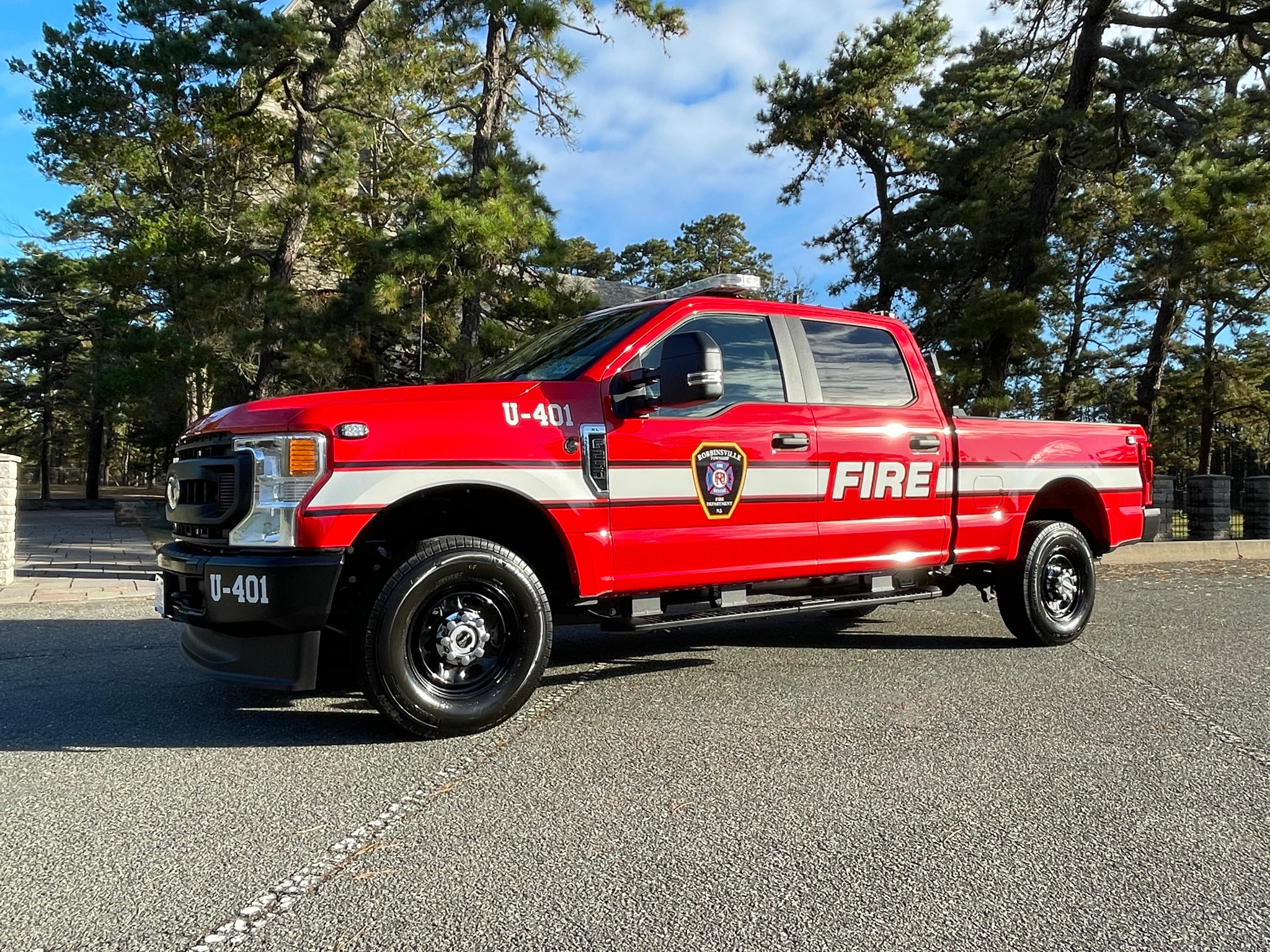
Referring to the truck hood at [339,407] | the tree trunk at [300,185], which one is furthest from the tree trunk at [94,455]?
the truck hood at [339,407]

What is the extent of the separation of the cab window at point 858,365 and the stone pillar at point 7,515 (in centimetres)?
808

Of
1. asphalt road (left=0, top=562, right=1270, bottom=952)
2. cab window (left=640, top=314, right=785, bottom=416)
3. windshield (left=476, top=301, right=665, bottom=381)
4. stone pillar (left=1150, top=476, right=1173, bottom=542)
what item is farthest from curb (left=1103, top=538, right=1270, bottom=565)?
windshield (left=476, top=301, right=665, bottom=381)

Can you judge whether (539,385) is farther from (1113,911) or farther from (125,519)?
(125,519)

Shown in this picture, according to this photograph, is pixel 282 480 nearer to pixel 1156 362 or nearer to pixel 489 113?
pixel 489 113

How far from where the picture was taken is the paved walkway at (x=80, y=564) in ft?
28.3

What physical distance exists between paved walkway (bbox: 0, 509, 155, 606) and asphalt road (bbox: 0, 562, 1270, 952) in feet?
11.0

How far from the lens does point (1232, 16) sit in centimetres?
1334

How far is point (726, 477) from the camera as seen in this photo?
4785 millimetres

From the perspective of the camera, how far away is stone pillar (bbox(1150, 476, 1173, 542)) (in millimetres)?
13516

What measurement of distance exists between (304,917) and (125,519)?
65.5ft

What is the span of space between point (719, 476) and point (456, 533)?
1.38m

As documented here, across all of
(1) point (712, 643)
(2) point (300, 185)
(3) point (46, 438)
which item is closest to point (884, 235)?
(2) point (300, 185)

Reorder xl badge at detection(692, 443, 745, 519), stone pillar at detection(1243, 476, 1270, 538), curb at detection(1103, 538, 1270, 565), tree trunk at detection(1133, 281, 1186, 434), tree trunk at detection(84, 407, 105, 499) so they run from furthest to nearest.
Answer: tree trunk at detection(84, 407, 105, 499)
tree trunk at detection(1133, 281, 1186, 434)
stone pillar at detection(1243, 476, 1270, 538)
curb at detection(1103, 538, 1270, 565)
xl badge at detection(692, 443, 745, 519)

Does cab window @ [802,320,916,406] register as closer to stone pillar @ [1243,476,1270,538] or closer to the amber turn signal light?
the amber turn signal light
